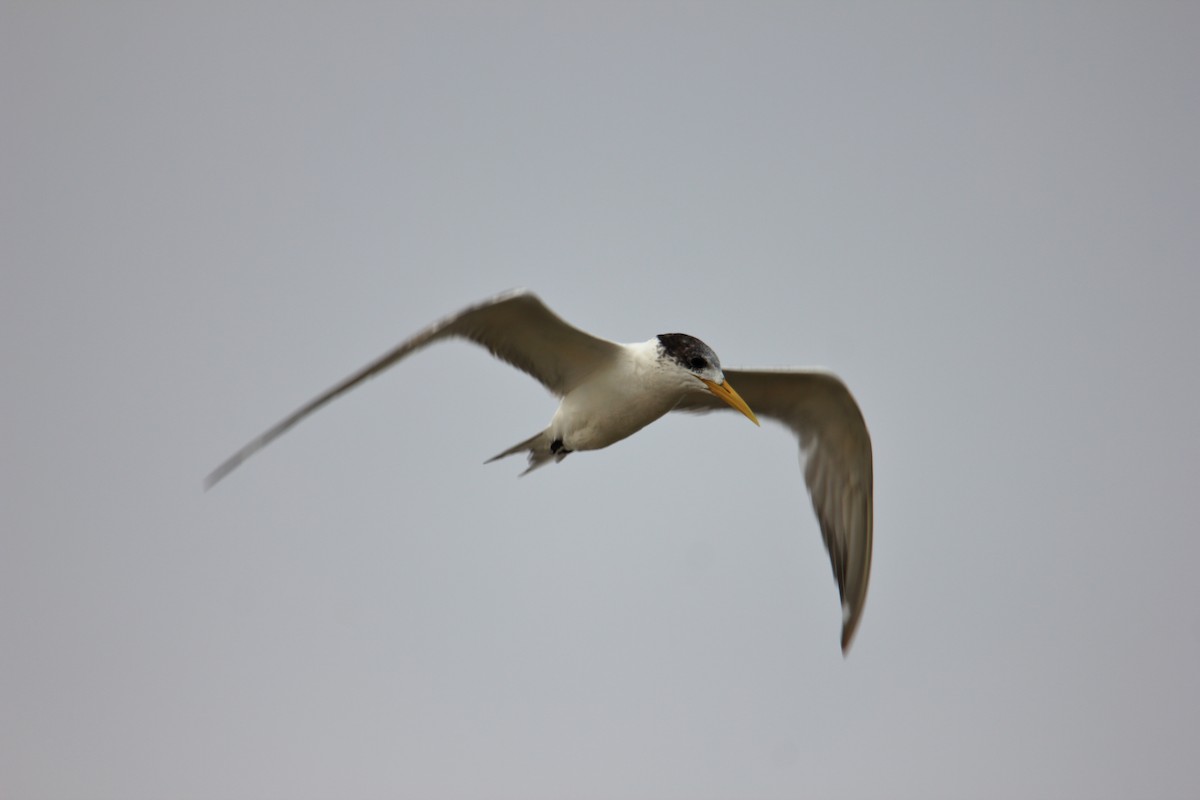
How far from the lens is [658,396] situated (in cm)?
859

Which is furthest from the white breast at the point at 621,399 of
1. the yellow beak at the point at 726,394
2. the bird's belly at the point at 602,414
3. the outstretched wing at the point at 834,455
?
the outstretched wing at the point at 834,455

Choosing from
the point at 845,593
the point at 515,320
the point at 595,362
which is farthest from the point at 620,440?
Answer: the point at 845,593

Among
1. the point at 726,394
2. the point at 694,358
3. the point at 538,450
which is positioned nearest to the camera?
the point at 694,358

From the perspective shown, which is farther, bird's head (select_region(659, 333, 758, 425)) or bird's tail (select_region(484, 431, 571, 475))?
bird's tail (select_region(484, 431, 571, 475))

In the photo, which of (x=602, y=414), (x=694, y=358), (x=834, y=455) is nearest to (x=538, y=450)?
(x=602, y=414)

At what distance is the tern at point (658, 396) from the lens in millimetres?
8445

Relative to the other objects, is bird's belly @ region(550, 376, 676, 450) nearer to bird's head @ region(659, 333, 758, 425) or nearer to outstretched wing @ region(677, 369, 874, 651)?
bird's head @ region(659, 333, 758, 425)

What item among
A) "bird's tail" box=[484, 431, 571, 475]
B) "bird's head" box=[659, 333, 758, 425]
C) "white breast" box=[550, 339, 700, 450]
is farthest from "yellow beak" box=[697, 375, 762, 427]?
"bird's tail" box=[484, 431, 571, 475]

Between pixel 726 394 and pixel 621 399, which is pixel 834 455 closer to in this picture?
pixel 726 394

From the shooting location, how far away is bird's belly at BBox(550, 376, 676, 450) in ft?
28.4

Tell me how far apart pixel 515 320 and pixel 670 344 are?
1.15 meters

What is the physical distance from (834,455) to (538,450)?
2.95m

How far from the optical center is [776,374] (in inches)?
402

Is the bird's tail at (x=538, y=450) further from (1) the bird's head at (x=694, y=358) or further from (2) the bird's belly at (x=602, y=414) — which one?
(1) the bird's head at (x=694, y=358)
